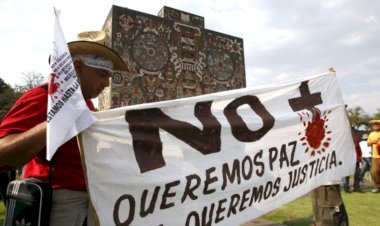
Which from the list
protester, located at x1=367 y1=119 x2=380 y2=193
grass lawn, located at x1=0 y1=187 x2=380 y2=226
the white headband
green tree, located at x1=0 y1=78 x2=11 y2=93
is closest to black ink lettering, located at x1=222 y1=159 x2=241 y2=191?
the white headband

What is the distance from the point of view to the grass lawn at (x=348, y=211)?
4832mm

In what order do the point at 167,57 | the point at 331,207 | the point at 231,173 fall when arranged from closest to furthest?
the point at 231,173
the point at 331,207
the point at 167,57

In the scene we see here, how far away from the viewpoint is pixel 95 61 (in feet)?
5.65

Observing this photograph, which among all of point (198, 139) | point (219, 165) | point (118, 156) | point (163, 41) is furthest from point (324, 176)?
point (163, 41)

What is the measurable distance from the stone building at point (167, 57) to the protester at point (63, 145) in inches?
262

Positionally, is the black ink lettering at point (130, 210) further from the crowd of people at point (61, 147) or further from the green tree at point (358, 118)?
the green tree at point (358, 118)

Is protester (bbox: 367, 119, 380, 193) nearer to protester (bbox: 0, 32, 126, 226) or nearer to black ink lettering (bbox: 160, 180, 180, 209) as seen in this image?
black ink lettering (bbox: 160, 180, 180, 209)

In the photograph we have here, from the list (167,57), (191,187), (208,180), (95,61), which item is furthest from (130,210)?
(167,57)

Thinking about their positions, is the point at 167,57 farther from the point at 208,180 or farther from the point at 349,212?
the point at 208,180

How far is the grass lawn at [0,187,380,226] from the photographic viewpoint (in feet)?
15.9

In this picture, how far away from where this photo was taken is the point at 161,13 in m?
10.4

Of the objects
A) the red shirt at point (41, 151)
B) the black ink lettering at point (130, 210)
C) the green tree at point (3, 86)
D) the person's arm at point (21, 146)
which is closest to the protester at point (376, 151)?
the black ink lettering at point (130, 210)

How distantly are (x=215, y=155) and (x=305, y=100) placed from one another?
121cm

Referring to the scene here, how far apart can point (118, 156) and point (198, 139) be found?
54 cm
